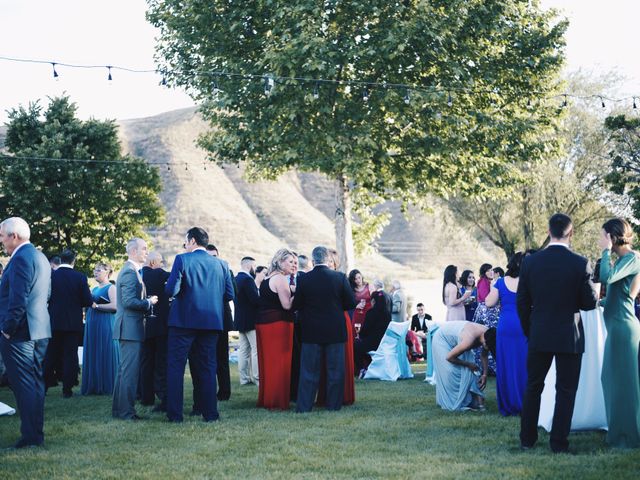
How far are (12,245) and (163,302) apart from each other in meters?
2.69

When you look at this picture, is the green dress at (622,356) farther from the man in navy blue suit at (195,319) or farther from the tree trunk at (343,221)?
the tree trunk at (343,221)

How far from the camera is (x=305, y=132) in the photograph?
74.5 feet

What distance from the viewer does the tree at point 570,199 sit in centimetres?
3447

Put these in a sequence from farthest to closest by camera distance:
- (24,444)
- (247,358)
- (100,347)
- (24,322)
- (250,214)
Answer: (250,214) → (247,358) → (100,347) → (24,444) → (24,322)

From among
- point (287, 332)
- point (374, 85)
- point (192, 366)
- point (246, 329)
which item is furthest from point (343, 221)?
point (192, 366)

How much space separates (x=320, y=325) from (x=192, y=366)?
1.60 meters

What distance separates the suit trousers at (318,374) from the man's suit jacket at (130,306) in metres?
1.98

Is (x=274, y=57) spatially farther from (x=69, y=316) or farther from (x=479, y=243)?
(x=479, y=243)

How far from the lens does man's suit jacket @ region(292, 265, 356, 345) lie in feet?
31.7

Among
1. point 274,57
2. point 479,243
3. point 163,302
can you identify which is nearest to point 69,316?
point 163,302

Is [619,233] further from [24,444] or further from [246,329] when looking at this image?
[246,329]

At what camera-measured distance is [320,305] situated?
31.7ft

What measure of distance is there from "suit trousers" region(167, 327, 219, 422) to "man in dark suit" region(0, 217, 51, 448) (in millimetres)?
1653

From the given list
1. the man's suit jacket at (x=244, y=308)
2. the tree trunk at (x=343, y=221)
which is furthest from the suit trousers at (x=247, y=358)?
the tree trunk at (x=343, y=221)
